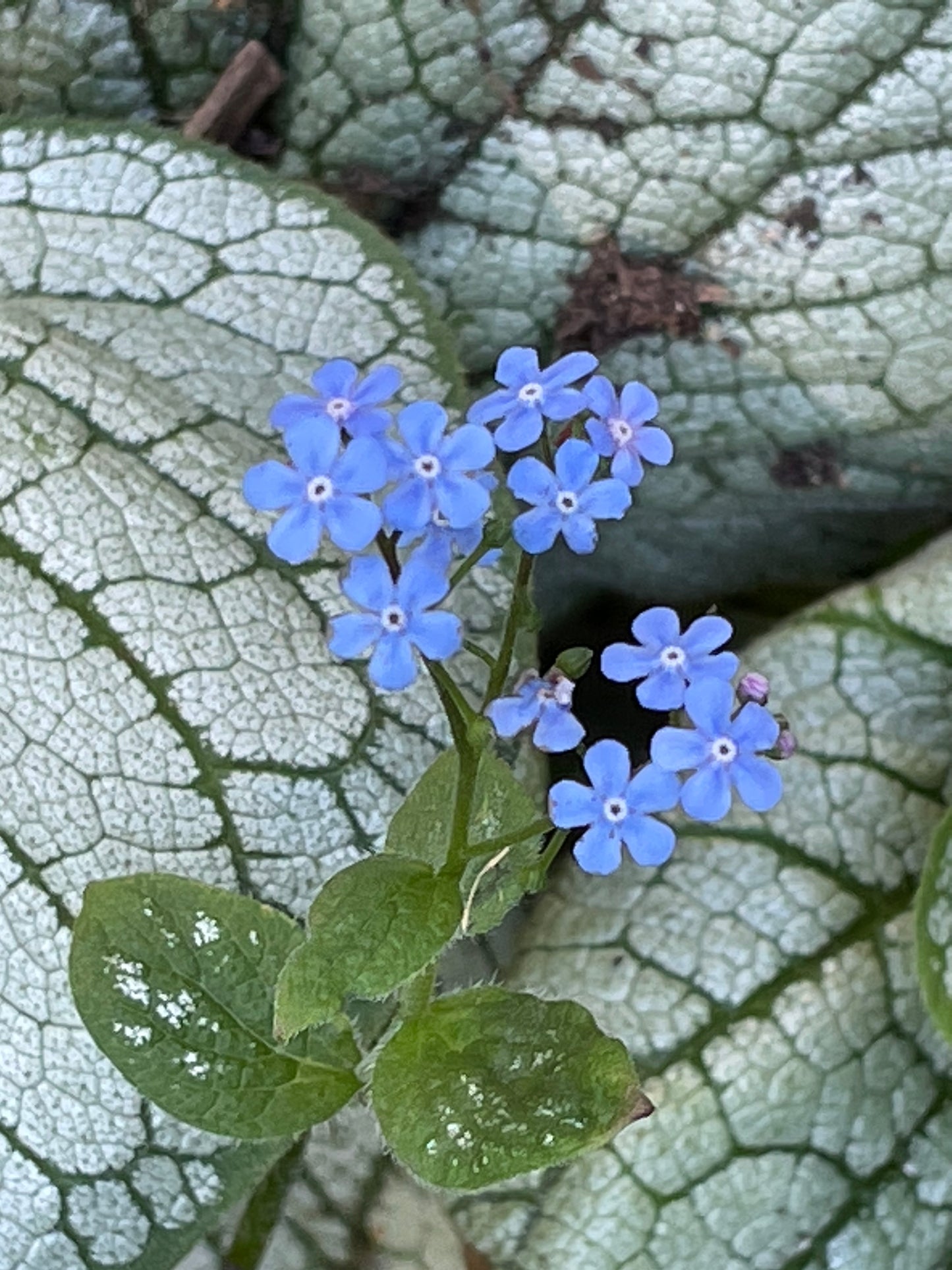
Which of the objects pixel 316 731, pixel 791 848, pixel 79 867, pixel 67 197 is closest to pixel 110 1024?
pixel 79 867

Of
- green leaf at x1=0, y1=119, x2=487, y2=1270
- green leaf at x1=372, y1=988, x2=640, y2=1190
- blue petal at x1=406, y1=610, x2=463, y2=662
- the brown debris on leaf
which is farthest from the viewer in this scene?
the brown debris on leaf

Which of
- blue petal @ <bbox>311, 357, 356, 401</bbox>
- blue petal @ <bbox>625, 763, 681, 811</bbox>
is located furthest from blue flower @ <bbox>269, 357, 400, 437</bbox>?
blue petal @ <bbox>625, 763, 681, 811</bbox>

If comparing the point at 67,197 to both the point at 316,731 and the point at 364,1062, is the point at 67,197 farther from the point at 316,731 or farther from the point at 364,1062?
the point at 364,1062

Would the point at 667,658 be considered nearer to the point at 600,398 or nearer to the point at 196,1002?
the point at 600,398

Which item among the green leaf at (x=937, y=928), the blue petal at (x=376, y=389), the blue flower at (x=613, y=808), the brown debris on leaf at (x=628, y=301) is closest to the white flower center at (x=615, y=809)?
the blue flower at (x=613, y=808)

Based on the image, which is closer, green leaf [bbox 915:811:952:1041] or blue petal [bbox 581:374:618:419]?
blue petal [bbox 581:374:618:419]

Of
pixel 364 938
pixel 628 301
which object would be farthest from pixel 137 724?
pixel 628 301

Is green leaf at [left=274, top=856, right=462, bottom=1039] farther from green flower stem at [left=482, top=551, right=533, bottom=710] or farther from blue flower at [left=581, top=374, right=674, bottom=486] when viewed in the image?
blue flower at [left=581, top=374, right=674, bottom=486]
